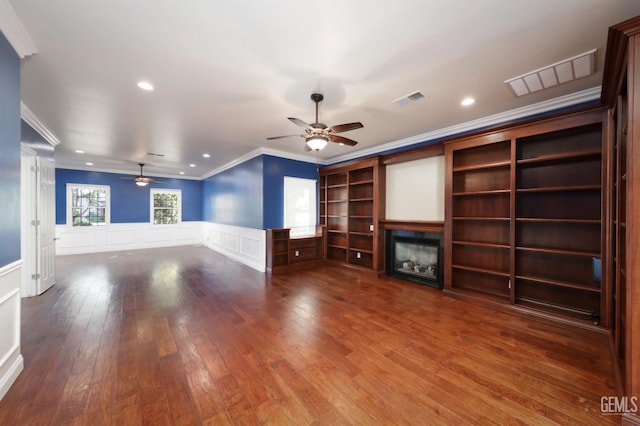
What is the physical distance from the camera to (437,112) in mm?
3559

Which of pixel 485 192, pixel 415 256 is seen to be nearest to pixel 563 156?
pixel 485 192

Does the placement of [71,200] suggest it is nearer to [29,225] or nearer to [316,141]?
[29,225]

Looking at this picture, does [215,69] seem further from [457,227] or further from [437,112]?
[457,227]

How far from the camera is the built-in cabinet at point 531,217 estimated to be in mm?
2990

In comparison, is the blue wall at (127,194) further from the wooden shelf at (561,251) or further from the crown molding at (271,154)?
the wooden shelf at (561,251)

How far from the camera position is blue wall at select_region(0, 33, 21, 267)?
6.12ft

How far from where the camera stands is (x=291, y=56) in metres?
2.28

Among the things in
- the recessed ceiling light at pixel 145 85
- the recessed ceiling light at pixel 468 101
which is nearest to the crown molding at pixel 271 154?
the recessed ceiling light at pixel 145 85

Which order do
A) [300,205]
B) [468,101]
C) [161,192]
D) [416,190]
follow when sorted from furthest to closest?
1. [161,192]
2. [300,205]
3. [416,190]
4. [468,101]

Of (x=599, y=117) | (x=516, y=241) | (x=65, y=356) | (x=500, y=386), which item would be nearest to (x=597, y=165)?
(x=599, y=117)

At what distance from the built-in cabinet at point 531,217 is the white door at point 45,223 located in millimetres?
6841

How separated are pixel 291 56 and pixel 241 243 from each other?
529cm

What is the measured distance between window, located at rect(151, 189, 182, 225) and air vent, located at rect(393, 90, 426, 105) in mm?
9345

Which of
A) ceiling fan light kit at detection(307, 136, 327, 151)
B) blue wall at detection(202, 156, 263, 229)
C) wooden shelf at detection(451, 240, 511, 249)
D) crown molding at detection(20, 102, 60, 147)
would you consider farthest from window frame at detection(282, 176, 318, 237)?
crown molding at detection(20, 102, 60, 147)
